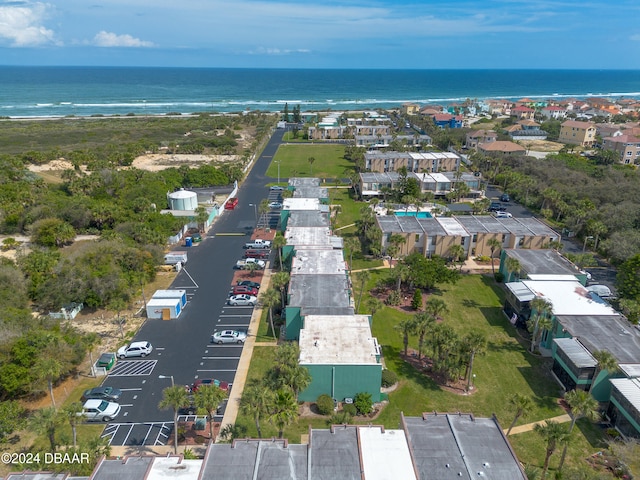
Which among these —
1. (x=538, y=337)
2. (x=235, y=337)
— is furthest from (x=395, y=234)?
(x=235, y=337)

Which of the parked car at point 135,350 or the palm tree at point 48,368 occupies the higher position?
the palm tree at point 48,368

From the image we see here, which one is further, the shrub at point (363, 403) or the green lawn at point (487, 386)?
the shrub at point (363, 403)

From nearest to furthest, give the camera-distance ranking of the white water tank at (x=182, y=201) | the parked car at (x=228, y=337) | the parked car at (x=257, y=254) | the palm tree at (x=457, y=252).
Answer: the parked car at (x=228, y=337)
the palm tree at (x=457, y=252)
the parked car at (x=257, y=254)
the white water tank at (x=182, y=201)

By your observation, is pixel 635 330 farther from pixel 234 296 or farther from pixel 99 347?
pixel 99 347

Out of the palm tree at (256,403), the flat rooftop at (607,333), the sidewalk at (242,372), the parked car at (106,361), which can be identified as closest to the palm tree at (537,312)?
the flat rooftop at (607,333)

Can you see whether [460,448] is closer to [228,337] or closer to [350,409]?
[350,409]

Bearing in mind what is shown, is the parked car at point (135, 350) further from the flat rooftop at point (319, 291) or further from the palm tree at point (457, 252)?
the palm tree at point (457, 252)
